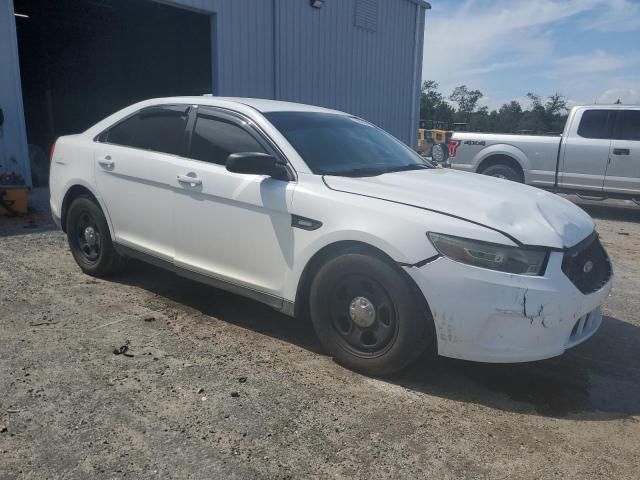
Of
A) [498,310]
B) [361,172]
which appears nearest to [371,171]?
[361,172]

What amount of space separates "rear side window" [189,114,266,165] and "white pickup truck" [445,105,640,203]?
6.81 m

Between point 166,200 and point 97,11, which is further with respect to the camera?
point 97,11

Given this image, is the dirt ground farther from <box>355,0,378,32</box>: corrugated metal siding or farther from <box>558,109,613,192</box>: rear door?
<box>355,0,378,32</box>: corrugated metal siding

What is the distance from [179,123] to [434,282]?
2507 millimetres

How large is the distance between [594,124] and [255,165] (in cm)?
869

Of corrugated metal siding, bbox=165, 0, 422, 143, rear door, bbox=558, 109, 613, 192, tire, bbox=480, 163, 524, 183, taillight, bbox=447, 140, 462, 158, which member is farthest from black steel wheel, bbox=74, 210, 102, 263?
rear door, bbox=558, 109, 613, 192

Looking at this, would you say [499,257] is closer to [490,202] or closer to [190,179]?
[490,202]

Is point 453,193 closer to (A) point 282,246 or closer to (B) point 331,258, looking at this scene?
(B) point 331,258

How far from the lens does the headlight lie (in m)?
3.00

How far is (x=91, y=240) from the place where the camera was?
518 centimetres

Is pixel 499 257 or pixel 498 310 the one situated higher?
pixel 499 257

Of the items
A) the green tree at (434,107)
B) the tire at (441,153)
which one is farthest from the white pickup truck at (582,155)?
the green tree at (434,107)

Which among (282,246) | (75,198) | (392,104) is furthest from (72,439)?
(392,104)

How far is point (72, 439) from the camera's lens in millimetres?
2695
